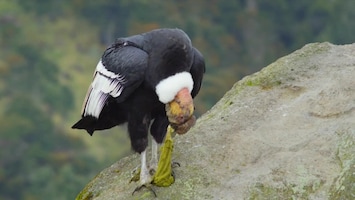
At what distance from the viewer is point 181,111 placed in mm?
8617

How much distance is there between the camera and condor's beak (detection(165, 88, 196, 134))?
8.62 m

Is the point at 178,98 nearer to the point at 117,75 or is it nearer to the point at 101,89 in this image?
the point at 117,75

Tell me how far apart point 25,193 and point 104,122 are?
34.1 metres

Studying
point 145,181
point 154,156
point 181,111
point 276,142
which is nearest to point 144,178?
point 145,181

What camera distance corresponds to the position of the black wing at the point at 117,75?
877 cm

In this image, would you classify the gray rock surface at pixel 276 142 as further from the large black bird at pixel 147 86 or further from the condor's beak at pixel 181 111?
the condor's beak at pixel 181 111

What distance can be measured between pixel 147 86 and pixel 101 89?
1.88 feet

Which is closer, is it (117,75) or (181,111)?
(181,111)

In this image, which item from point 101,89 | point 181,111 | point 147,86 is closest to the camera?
point 181,111

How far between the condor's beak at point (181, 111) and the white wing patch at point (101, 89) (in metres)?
0.51

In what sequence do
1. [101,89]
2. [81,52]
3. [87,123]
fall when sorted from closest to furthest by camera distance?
1. [101,89]
2. [87,123]
3. [81,52]

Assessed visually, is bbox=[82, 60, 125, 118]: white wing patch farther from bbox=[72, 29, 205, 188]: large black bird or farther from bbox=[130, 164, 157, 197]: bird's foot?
bbox=[130, 164, 157, 197]: bird's foot

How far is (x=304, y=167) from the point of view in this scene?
877 cm

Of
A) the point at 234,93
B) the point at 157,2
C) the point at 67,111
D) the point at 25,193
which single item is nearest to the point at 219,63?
the point at 157,2
